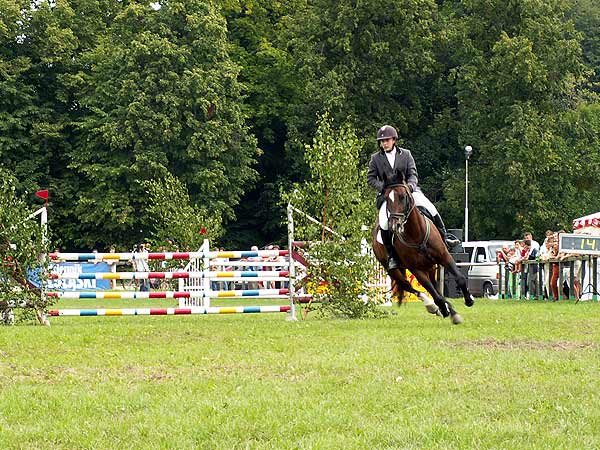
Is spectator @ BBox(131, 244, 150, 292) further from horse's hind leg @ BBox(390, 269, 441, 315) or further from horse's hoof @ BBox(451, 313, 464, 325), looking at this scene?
horse's hoof @ BBox(451, 313, 464, 325)

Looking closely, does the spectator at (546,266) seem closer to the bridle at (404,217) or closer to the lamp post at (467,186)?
the bridle at (404,217)

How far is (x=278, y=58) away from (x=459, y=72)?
10761 mm

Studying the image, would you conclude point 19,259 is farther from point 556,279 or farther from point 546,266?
point 546,266

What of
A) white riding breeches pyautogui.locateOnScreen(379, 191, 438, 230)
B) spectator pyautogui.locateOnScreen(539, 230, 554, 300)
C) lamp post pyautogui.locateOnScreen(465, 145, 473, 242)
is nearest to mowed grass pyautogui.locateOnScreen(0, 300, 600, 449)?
white riding breeches pyautogui.locateOnScreen(379, 191, 438, 230)

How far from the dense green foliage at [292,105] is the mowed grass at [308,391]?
142 ft

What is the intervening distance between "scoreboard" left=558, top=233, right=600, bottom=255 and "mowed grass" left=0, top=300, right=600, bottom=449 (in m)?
12.4

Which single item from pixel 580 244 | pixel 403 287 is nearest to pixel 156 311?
pixel 403 287

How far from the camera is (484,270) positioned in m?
41.4

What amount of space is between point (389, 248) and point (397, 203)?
44.3 inches

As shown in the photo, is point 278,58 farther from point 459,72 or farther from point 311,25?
point 459,72

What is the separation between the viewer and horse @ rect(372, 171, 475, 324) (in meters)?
16.3

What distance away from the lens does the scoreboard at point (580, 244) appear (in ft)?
90.3

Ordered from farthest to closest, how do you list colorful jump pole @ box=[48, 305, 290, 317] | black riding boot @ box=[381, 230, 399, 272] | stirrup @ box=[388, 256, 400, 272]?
colorful jump pole @ box=[48, 305, 290, 317], stirrup @ box=[388, 256, 400, 272], black riding boot @ box=[381, 230, 399, 272]

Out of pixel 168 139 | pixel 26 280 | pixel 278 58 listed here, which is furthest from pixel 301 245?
pixel 278 58
